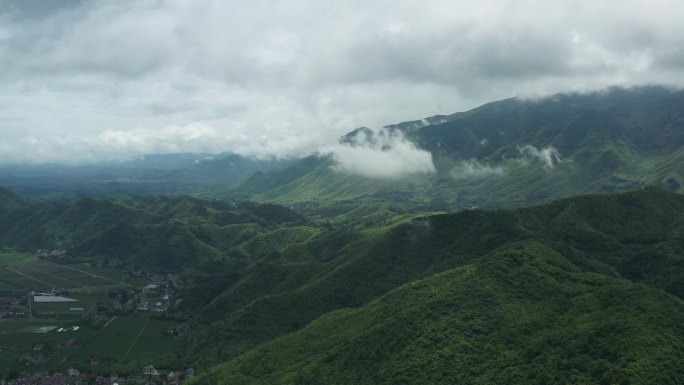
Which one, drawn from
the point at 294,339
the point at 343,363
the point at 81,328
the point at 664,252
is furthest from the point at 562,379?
the point at 81,328

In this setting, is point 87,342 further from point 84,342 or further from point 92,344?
point 92,344

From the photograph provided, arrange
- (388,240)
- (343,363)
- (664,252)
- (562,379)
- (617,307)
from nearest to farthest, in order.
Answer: (562,379), (617,307), (343,363), (664,252), (388,240)

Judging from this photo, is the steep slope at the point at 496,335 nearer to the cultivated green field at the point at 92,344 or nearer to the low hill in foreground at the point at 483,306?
the low hill in foreground at the point at 483,306

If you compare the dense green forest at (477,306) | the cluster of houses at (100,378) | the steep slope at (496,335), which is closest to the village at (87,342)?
the cluster of houses at (100,378)

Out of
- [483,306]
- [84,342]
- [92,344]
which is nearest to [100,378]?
[92,344]

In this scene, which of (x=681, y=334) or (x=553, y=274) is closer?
(x=681, y=334)

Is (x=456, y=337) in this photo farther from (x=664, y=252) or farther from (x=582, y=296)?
(x=664, y=252)

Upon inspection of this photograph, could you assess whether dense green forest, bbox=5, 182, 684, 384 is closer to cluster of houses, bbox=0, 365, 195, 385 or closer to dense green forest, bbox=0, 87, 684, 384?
dense green forest, bbox=0, 87, 684, 384

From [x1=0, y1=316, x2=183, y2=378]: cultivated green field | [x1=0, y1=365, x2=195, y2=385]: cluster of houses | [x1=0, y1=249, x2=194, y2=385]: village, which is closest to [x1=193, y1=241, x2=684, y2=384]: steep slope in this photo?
[x1=0, y1=365, x2=195, y2=385]: cluster of houses
